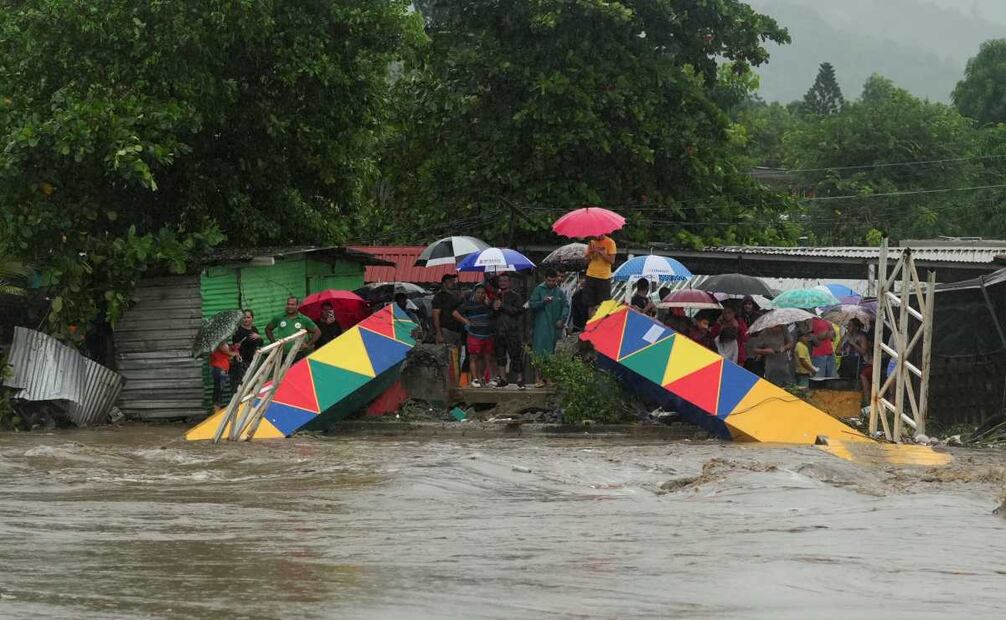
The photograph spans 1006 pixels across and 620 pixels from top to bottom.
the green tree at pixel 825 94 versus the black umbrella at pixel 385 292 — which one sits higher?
the green tree at pixel 825 94

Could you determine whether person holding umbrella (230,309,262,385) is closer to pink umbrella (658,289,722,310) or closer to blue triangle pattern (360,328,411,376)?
blue triangle pattern (360,328,411,376)

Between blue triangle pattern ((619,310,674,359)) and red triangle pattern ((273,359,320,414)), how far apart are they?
12.4 ft

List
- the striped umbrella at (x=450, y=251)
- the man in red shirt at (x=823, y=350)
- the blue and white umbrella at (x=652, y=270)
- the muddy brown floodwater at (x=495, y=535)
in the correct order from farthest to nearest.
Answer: the striped umbrella at (x=450, y=251)
the blue and white umbrella at (x=652, y=270)
the man in red shirt at (x=823, y=350)
the muddy brown floodwater at (x=495, y=535)

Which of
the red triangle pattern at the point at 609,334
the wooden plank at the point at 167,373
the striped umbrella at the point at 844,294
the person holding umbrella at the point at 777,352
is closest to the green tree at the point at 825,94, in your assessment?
the striped umbrella at the point at 844,294

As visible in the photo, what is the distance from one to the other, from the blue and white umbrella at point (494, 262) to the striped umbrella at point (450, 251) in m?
1.42

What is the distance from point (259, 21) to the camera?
19.8m

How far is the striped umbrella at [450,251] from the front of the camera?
885 inches

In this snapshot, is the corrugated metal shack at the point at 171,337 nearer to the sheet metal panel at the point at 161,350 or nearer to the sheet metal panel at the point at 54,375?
the sheet metal panel at the point at 161,350

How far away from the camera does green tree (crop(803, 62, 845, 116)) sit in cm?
8019

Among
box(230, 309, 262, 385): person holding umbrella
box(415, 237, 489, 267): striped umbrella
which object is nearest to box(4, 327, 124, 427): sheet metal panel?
box(230, 309, 262, 385): person holding umbrella

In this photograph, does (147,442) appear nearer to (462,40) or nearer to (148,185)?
(148,185)

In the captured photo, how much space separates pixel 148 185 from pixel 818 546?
455 inches

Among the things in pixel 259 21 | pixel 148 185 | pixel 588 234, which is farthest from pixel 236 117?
pixel 588 234

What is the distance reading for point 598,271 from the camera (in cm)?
1948
